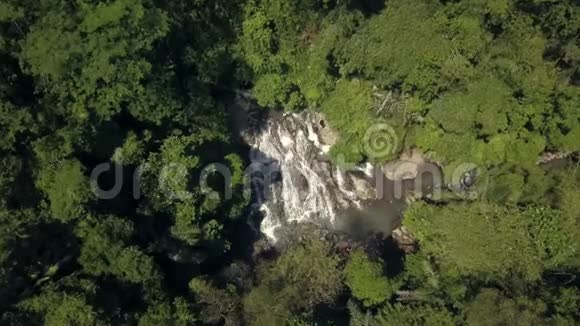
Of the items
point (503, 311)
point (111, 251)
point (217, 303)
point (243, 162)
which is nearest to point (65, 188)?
point (111, 251)

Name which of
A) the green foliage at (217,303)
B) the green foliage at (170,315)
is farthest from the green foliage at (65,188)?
the green foliage at (217,303)

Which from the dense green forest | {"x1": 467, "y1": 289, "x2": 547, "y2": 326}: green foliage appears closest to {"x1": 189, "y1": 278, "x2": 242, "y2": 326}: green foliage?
the dense green forest

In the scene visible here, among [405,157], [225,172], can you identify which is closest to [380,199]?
[405,157]

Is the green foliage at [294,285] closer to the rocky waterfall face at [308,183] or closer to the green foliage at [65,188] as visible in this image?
the rocky waterfall face at [308,183]

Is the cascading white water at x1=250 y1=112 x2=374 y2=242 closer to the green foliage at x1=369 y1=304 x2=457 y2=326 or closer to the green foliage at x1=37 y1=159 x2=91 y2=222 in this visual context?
the green foliage at x1=369 y1=304 x2=457 y2=326

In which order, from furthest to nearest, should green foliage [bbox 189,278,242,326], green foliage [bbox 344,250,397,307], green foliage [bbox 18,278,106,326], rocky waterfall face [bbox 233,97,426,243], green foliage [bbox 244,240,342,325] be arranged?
rocky waterfall face [bbox 233,97,426,243], green foliage [bbox 344,250,397,307], green foliage [bbox 189,278,242,326], green foliage [bbox 244,240,342,325], green foliage [bbox 18,278,106,326]
